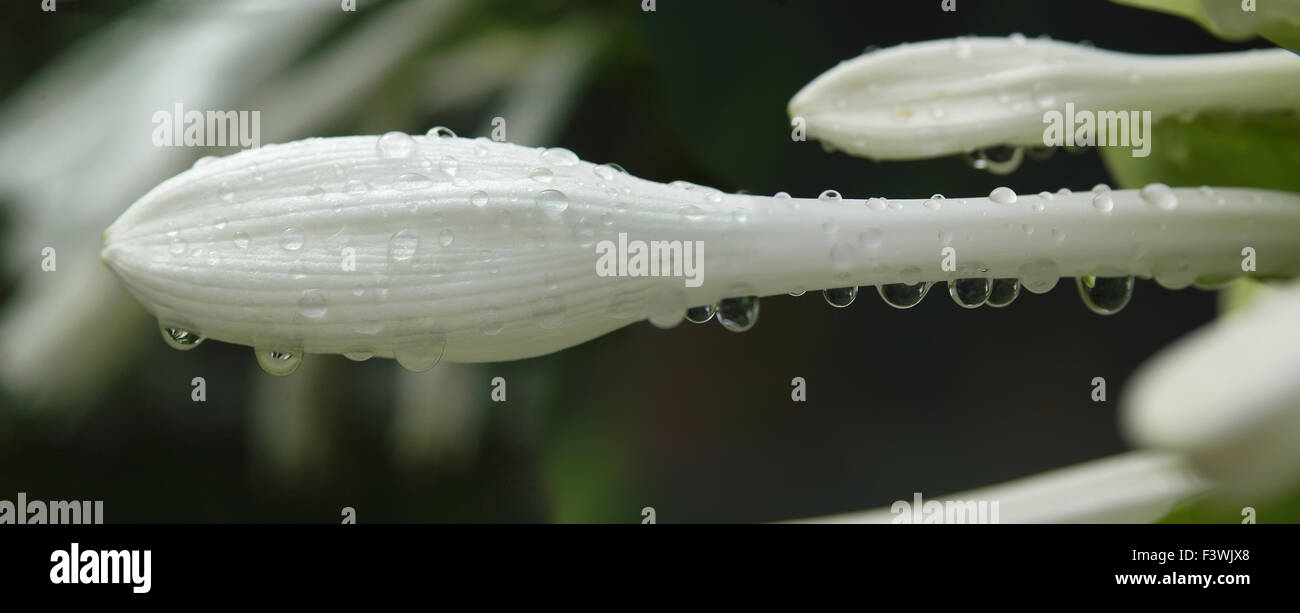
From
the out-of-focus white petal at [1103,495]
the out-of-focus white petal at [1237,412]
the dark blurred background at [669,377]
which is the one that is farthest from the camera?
the dark blurred background at [669,377]

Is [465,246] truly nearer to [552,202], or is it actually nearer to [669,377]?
[552,202]

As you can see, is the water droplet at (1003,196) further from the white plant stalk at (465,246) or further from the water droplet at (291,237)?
the water droplet at (291,237)

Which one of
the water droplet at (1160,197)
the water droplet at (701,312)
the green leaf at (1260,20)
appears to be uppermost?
the green leaf at (1260,20)

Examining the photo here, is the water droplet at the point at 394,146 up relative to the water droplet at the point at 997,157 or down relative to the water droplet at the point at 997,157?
down

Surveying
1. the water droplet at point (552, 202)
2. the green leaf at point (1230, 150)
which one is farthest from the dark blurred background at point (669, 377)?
the water droplet at point (552, 202)

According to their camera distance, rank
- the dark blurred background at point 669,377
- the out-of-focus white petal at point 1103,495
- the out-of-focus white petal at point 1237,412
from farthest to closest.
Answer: the dark blurred background at point 669,377
the out-of-focus white petal at point 1103,495
the out-of-focus white petal at point 1237,412

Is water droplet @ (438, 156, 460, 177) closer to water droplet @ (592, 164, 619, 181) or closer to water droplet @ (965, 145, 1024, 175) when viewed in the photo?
water droplet @ (592, 164, 619, 181)

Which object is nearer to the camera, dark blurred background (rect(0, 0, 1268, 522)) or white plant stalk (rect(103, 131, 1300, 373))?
white plant stalk (rect(103, 131, 1300, 373))

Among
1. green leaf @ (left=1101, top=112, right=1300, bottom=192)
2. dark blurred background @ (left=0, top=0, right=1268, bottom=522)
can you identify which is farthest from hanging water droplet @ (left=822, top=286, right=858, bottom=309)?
dark blurred background @ (left=0, top=0, right=1268, bottom=522)
